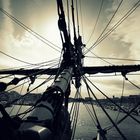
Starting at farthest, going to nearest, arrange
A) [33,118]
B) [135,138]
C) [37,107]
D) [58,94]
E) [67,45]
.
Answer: [135,138]
[67,45]
[58,94]
[37,107]
[33,118]

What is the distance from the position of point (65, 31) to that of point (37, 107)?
4188mm

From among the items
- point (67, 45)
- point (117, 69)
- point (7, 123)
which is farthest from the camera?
point (117, 69)

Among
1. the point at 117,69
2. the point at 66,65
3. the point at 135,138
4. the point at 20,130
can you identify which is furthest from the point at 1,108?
the point at 135,138

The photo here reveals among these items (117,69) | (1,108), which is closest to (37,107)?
(1,108)

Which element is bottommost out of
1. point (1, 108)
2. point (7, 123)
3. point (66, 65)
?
point (7, 123)

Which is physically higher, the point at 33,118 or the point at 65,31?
the point at 65,31

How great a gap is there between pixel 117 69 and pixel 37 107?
34.2 ft

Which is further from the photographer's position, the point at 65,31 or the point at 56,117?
the point at 65,31

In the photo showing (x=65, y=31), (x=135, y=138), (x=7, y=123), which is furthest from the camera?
(x=135, y=138)

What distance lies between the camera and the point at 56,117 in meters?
4.45

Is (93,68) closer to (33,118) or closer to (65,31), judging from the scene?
(65,31)

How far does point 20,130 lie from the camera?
3.32 meters

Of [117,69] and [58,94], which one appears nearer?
[58,94]

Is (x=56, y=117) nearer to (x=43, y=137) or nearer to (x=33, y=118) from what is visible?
(x=33, y=118)
